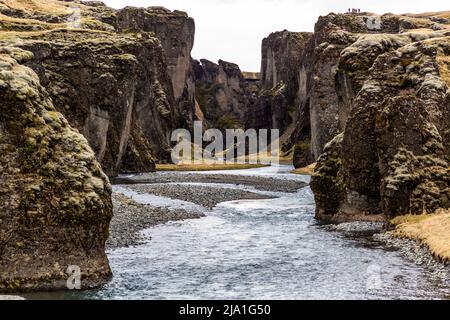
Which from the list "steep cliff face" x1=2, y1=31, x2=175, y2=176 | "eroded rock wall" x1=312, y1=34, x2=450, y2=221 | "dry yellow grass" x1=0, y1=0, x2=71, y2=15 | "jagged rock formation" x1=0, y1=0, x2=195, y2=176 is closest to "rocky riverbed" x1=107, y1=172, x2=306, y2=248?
"eroded rock wall" x1=312, y1=34, x2=450, y2=221

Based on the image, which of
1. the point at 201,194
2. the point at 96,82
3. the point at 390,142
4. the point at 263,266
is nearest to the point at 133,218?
the point at 263,266

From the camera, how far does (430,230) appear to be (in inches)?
1649

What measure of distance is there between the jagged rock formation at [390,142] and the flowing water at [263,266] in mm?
5688

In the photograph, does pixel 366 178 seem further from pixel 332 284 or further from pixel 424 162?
pixel 332 284

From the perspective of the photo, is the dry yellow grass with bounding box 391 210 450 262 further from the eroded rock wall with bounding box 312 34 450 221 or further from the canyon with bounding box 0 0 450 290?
the canyon with bounding box 0 0 450 290

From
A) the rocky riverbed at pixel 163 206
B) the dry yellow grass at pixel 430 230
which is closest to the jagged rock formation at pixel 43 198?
the rocky riverbed at pixel 163 206

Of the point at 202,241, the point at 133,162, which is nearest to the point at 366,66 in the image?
the point at 202,241

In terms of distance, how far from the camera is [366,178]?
181ft

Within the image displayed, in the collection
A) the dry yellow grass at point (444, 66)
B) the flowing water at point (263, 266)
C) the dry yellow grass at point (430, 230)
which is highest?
the dry yellow grass at point (444, 66)

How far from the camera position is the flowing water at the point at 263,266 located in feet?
93.7

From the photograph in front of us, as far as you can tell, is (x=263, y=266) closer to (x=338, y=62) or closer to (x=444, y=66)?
(x=444, y=66)

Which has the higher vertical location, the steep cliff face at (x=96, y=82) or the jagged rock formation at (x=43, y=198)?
the steep cliff face at (x=96, y=82)

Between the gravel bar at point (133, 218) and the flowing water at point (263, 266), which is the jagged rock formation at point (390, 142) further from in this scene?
the gravel bar at point (133, 218)
